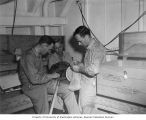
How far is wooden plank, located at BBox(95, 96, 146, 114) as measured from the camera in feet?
3.70

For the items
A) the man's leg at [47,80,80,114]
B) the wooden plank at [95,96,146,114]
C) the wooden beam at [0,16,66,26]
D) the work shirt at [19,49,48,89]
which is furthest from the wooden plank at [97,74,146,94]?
the wooden beam at [0,16,66,26]

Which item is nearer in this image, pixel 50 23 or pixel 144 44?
pixel 144 44

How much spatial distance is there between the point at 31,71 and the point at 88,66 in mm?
354

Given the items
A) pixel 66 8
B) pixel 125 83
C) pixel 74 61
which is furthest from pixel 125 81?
pixel 66 8

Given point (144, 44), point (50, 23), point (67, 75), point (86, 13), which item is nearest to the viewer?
point (144, 44)

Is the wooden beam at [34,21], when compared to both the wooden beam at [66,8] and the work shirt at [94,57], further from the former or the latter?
the work shirt at [94,57]

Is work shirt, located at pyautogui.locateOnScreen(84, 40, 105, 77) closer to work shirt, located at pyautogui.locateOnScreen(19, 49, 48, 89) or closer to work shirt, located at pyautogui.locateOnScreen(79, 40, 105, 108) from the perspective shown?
work shirt, located at pyautogui.locateOnScreen(79, 40, 105, 108)

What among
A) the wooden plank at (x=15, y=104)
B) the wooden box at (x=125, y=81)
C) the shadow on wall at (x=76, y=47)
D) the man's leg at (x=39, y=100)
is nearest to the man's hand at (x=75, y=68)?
the wooden box at (x=125, y=81)

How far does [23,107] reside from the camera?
4.83ft

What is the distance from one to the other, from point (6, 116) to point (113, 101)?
61cm

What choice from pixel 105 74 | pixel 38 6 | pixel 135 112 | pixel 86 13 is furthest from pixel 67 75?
pixel 38 6

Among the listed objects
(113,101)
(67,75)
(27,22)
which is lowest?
(113,101)

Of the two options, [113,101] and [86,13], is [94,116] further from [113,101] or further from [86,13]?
[86,13]

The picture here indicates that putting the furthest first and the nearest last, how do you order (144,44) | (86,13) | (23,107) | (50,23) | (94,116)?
(50,23), (86,13), (23,107), (144,44), (94,116)
